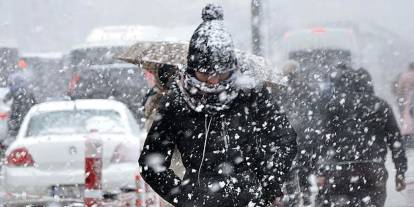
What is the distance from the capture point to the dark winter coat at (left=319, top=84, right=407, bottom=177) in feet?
21.8

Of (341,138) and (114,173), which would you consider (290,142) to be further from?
(114,173)

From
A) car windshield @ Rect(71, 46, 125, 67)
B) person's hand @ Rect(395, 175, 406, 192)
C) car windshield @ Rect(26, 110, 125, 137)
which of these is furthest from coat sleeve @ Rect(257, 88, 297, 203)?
car windshield @ Rect(71, 46, 125, 67)

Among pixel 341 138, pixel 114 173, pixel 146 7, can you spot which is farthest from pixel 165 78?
pixel 146 7

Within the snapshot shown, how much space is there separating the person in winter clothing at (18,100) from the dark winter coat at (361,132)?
8732 millimetres

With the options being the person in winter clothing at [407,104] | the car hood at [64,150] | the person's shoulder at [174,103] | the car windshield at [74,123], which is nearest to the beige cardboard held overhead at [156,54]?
the person's shoulder at [174,103]

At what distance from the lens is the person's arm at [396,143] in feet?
21.9

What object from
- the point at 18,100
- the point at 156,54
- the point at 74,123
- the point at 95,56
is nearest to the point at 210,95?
the point at 156,54

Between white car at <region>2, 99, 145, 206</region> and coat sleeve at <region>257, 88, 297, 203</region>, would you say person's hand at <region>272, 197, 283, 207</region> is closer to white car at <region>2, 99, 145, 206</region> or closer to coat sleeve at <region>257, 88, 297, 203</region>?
coat sleeve at <region>257, 88, 297, 203</region>

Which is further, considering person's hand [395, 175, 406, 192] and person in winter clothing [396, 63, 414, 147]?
person in winter clothing [396, 63, 414, 147]

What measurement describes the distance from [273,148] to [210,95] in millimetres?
447

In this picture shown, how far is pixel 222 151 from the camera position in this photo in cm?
437

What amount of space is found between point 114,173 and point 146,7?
4518 cm

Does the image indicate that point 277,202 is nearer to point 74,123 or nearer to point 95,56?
point 74,123

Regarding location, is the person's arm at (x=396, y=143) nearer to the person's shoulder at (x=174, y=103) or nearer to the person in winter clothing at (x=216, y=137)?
the person in winter clothing at (x=216, y=137)
